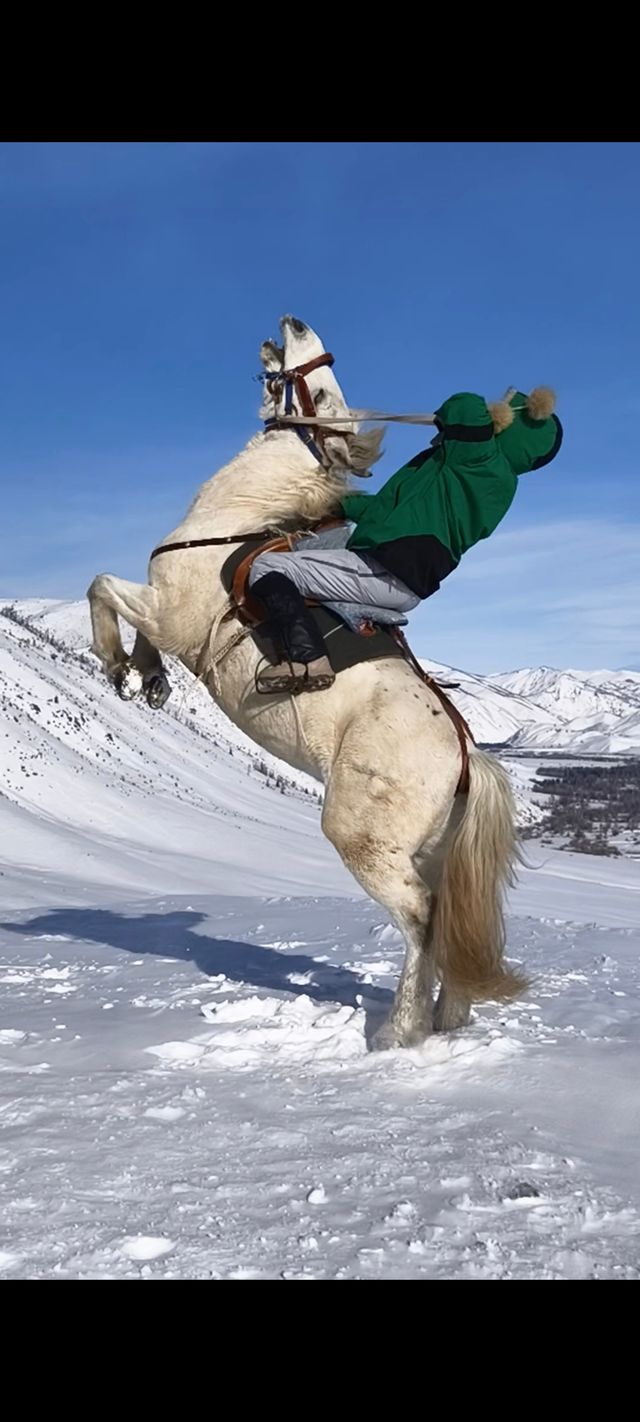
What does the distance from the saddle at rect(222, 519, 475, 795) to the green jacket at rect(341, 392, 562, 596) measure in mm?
292

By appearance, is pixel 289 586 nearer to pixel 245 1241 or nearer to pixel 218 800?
pixel 245 1241

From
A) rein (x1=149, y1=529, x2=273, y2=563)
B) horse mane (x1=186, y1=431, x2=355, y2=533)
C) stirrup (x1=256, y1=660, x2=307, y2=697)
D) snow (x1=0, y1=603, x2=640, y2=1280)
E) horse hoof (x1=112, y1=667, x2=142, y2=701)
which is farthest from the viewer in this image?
horse hoof (x1=112, y1=667, x2=142, y2=701)

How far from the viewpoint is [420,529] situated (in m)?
4.33

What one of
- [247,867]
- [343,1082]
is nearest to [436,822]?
[343,1082]

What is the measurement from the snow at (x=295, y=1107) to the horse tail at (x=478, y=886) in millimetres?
280

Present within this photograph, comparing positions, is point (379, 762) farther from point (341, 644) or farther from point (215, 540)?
point (215, 540)

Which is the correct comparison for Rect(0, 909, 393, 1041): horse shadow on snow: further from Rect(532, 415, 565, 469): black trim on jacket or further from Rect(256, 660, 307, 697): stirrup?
Rect(532, 415, 565, 469): black trim on jacket

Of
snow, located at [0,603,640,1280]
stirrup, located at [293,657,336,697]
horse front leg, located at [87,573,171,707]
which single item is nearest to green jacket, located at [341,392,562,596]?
stirrup, located at [293,657,336,697]

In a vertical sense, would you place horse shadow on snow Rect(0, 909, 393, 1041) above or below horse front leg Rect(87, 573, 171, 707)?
below

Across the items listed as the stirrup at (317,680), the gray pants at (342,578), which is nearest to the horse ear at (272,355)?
the gray pants at (342,578)

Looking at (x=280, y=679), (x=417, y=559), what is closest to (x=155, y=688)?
(x=280, y=679)

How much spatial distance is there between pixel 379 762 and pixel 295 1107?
1.47 m

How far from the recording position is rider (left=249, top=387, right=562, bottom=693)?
4234 millimetres

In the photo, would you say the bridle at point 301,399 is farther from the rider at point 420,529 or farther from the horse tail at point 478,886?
the horse tail at point 478,886
